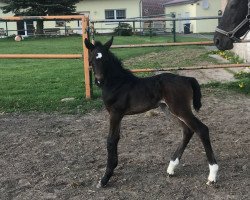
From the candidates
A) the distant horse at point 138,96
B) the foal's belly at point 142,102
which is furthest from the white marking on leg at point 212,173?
the foal's belly at point 142,102

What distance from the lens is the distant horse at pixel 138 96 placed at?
391cm

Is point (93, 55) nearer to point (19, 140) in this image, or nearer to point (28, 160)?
point (28, 160)

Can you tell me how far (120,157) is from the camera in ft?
15.6

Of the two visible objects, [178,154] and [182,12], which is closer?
[178,154]

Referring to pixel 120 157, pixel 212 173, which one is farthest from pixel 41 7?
pixel 212 173

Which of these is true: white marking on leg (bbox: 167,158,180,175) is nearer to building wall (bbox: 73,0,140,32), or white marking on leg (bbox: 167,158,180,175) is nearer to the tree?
the tree

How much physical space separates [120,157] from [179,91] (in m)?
1.21

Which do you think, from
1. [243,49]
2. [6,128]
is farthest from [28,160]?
[243,49]

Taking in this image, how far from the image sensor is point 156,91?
4.00 m

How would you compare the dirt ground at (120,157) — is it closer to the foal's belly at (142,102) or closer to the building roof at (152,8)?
the foal's belly at (142,102)

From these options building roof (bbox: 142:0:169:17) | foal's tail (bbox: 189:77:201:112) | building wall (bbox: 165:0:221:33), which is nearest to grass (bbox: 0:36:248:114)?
foal's tail (bbox: 189:77:201:112)

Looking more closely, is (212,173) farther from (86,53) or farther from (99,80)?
(86,53)

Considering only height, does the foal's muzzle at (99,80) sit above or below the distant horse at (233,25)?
below

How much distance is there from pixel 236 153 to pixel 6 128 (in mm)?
3323
